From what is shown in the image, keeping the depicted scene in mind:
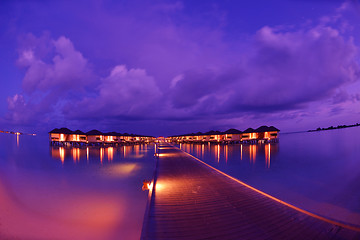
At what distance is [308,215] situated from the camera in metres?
5.06

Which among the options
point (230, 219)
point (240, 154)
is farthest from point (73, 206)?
point (240, 154)

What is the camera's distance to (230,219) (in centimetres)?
489

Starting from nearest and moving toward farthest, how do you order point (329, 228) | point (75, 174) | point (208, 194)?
point (329, 228) < point (208, 194) < point (75, 174)

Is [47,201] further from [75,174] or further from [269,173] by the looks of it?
[269,173]

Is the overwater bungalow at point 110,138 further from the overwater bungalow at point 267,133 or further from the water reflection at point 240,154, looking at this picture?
the overwater bungalow at point 267,133

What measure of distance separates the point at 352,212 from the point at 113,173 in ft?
53.2

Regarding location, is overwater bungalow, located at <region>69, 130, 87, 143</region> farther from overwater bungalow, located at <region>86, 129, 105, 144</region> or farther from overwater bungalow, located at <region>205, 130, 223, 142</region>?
overwater bungalow, located at <region>205, 130, 223, 142</region>

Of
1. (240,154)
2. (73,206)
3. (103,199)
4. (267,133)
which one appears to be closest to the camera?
(73,206)

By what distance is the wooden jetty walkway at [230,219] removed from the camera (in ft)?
13.9

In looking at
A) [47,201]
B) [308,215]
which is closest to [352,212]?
[308,215]

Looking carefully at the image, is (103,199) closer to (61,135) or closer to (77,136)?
(77,136)

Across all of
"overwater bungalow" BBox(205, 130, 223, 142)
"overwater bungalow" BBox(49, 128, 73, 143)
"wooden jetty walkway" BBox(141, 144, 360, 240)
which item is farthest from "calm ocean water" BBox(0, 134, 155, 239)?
"overwater bungalow" BBox(205, 130, 223, 142)

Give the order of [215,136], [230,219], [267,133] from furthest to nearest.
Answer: [215,136]
[267,133]
[230,219]

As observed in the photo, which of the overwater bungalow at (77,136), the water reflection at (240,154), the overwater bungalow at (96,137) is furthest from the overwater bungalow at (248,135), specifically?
the overwater bungalow at (77,136)
